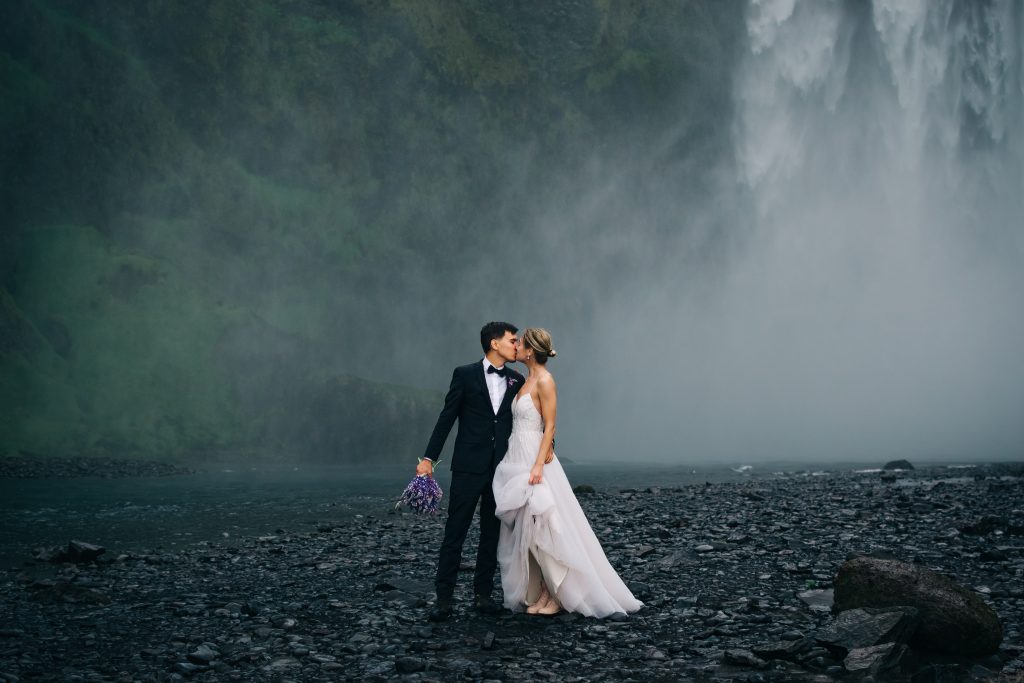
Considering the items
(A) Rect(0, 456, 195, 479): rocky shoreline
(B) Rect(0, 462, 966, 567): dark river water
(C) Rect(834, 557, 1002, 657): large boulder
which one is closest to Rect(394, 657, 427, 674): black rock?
(C) Rect(834, 557, 1002, 657): large boulder

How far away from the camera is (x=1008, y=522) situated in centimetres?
1638

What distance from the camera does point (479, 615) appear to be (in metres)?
10.0

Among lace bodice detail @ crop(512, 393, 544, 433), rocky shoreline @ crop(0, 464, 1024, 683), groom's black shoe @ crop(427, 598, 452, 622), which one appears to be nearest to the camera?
rocky shoreline @ crop(0, 464, 1024, 683)

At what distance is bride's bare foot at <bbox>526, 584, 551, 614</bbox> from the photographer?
389 inches

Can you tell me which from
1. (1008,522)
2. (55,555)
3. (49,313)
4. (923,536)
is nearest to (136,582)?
(55,555)

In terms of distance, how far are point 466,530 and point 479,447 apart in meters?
1.15

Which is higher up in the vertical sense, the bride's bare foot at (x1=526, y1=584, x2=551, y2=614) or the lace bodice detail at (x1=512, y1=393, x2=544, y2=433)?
the lace bodice detail at (x1=512, y1=393, x2=544, y2=433)

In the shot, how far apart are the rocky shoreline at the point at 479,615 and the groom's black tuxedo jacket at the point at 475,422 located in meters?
2.16

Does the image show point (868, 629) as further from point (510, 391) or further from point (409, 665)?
point (510, 391)

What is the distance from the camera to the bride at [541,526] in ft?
32.0

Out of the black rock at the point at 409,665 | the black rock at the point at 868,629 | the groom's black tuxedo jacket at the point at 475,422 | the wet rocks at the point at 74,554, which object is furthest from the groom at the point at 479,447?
the wet rocks at the point at 74,554

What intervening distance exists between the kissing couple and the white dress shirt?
1 centimetres

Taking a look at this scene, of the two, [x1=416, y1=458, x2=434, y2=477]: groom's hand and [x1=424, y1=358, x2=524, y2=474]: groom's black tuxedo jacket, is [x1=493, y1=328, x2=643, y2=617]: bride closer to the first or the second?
[x1=424, y1=358, x2=524, y2=474]: groom's black tuxedo jacket

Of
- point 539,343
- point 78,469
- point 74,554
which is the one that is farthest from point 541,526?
point 78,469
